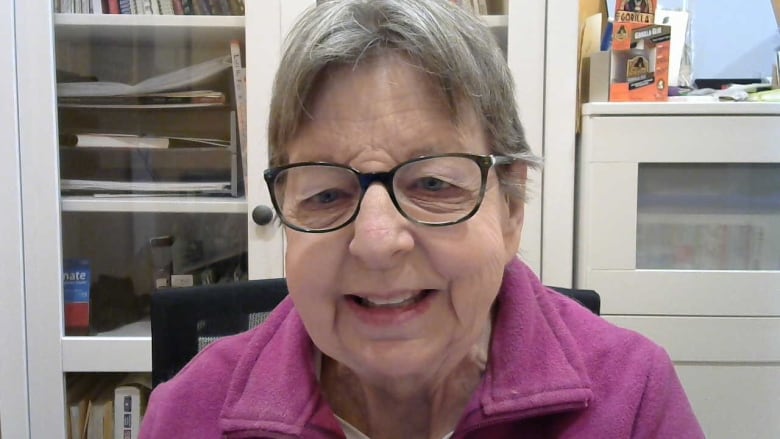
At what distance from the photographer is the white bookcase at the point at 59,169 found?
4.69 ft

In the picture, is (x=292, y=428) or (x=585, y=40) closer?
(x=292, y=428)

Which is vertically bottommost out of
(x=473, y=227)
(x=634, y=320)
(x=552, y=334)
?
(x=634, y=320)

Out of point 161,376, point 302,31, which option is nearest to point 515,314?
point 302,31

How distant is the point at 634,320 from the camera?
53.9 inches

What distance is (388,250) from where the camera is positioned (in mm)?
611

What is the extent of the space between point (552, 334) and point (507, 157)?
0.71 feet

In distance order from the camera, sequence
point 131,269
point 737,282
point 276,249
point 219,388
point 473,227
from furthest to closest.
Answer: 1. point 131,269
2. point 276,249
3. point 737,282
4. point 219,388
5. point 473,227

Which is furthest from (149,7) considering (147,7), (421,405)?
(421,405)

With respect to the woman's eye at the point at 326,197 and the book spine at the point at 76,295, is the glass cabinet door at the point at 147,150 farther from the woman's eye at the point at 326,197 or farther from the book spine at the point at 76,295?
the woman's eye at the point at 326,197

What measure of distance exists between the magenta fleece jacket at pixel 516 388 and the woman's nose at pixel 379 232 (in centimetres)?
20

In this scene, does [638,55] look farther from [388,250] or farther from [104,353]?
[104,353]

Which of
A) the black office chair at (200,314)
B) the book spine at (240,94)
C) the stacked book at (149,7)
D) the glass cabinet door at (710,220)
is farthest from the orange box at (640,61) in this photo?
the stacked book at (149,7)

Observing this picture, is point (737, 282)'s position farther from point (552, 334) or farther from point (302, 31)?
point (302, 31)

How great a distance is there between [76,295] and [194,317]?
30.0 inches
